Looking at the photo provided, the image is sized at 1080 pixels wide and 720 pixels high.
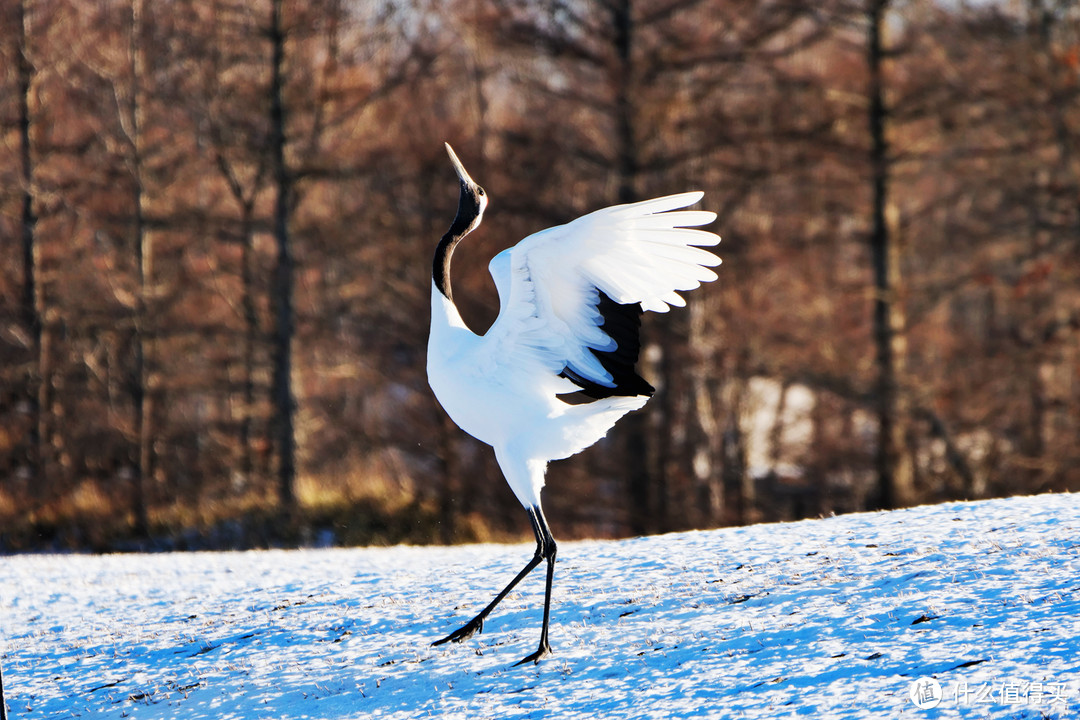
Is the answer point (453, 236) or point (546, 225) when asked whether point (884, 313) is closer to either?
point (546, 225)

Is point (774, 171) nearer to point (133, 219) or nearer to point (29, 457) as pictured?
point (133, 219)

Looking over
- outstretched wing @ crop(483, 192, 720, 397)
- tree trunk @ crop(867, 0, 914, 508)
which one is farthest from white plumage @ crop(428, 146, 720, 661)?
tree trunk @ crop(867, 0, 914, 508)

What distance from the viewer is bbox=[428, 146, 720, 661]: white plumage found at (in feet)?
14.8

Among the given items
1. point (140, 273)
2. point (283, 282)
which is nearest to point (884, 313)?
point (283, 282)

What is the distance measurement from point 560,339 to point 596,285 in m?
0.28

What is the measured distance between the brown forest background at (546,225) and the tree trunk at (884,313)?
0.05 metres

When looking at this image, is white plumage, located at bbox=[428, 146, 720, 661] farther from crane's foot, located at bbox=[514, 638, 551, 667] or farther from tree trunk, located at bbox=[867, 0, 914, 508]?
tree trunk, located at bbox=[867, 0, 914, 508]

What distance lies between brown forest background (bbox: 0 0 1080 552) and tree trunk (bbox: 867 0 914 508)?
0.05m

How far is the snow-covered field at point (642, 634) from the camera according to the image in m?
4.07

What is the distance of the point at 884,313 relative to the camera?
47.1 feet

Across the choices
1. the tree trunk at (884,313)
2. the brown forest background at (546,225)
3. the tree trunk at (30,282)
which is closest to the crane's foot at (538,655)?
the brown forest background at (546,225)

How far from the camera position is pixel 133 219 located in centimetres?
1619

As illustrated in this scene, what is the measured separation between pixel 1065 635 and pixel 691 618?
59.7 inches

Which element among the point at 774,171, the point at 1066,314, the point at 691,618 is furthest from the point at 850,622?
the point at 1066,314
